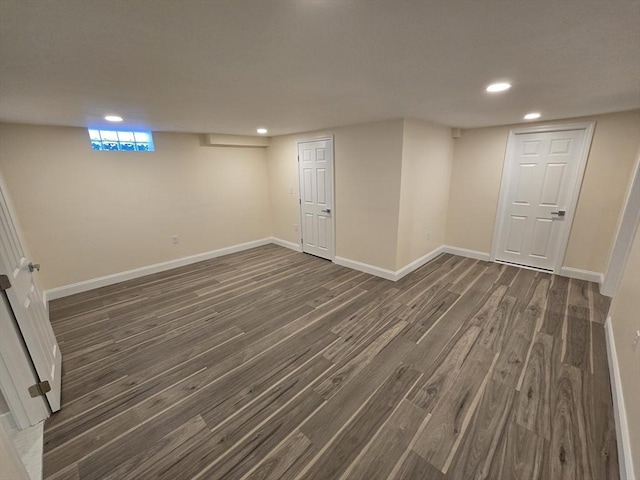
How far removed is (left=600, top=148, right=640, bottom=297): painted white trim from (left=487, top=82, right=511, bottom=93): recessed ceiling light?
7.33ft

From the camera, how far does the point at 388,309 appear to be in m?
3.08

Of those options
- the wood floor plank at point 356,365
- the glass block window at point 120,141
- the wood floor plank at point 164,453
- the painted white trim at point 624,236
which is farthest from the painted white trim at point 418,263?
the glass block window at point 120,141

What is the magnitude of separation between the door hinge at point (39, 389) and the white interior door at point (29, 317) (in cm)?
2

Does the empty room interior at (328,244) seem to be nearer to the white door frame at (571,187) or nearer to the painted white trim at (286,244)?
the white door frame at (571,187)

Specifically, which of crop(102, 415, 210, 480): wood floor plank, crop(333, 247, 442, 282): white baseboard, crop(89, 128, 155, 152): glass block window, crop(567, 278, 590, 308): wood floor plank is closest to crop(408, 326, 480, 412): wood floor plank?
crop(333, 247, 442, 282): white baseboard

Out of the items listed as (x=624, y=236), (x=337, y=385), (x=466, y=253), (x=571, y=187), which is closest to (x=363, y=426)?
A: (x=337, y=385)

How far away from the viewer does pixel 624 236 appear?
3.08 meters

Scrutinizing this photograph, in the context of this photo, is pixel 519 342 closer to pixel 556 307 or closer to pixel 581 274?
pixel 556 307

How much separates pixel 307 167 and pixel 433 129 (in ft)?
6.88

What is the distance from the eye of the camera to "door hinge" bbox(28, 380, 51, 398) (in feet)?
5.78

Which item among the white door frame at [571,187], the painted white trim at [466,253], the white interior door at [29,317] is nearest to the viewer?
the white interior door at [29,317]

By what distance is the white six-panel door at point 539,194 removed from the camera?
361 cm

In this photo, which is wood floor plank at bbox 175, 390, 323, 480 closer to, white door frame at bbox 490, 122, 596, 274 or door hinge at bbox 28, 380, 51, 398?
door hinge at bbox 28, 380, 51, 398

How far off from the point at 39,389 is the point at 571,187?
599cm
